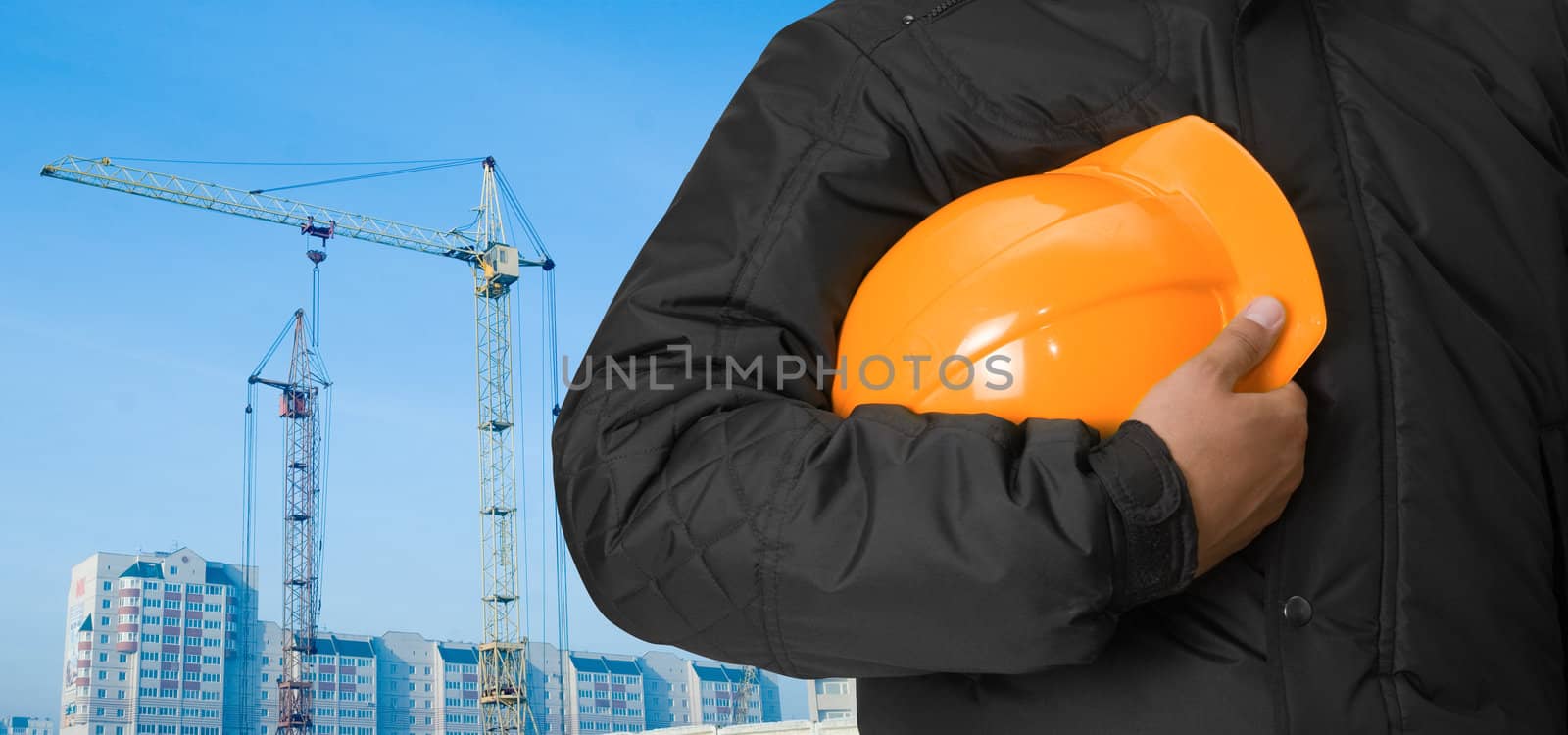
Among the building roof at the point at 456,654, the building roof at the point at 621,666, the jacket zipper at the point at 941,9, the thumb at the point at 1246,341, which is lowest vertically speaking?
the thumb at the point at 1246,341

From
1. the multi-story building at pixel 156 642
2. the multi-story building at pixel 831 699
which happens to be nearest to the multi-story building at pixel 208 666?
the multi-story building at pixel 156 642

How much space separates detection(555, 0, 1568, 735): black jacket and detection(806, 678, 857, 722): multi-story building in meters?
19.5

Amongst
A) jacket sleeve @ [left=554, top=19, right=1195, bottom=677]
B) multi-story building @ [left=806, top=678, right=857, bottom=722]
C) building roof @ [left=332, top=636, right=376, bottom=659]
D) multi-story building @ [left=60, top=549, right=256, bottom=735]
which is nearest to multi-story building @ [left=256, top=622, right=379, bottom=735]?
building roof @ [left=332, top=636, right=376, bottom=659]

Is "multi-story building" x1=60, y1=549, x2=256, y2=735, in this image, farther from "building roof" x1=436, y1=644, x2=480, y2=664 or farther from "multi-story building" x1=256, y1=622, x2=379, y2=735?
"building roof" x1=436, y1=644, x2=480, y2=664

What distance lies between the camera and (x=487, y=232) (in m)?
39.1

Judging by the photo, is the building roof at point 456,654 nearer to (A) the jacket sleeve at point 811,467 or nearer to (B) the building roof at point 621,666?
(B) the building roof at point 621,666

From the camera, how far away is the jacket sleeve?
105 cm

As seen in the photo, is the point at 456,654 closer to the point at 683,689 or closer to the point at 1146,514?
the point at 683,689

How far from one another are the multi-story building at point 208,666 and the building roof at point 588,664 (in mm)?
457

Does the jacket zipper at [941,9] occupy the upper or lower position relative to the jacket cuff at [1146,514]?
upper

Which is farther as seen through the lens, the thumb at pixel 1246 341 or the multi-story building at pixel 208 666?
the multi-story building at pixel 208 666

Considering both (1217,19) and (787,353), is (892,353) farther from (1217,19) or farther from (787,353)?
(1217,19)

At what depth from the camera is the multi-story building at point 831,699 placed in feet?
70.7

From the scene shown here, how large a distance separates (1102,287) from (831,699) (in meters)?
24.9
